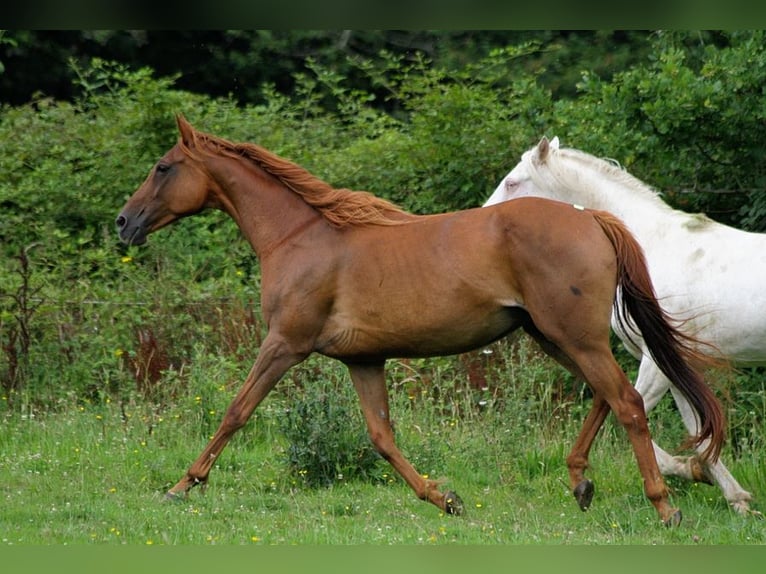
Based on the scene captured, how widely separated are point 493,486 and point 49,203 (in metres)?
6.52

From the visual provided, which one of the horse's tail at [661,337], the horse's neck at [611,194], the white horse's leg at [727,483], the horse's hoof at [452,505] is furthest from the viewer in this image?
the horse's neck at [611,194]

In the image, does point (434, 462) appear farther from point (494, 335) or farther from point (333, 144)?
point (333, 144)

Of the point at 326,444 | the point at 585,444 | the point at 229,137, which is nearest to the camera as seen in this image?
the point at 585,444

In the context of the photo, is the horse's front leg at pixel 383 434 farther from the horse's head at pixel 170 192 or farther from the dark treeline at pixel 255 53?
the dark treeline at pixel 255 53

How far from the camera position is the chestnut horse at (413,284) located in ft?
19.8

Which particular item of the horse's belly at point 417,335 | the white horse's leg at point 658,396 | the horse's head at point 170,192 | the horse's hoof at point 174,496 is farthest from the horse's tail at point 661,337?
the horse's hoof at point 174,496

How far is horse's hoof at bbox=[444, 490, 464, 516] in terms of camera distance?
6.33m

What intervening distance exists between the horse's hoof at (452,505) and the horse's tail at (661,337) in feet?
4.32

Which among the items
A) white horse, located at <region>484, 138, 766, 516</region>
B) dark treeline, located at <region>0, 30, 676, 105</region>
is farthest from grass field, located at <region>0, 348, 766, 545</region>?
dark treeline, located at <region>0, 30, 676, 105</region>

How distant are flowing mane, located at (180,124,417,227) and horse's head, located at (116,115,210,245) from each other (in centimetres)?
6

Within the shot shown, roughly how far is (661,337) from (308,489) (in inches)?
93.6

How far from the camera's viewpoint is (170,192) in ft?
22.7

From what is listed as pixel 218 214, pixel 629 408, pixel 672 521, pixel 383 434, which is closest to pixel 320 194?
pixel 383 434

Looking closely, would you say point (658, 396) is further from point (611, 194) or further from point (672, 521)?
point (611, 194)
